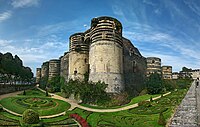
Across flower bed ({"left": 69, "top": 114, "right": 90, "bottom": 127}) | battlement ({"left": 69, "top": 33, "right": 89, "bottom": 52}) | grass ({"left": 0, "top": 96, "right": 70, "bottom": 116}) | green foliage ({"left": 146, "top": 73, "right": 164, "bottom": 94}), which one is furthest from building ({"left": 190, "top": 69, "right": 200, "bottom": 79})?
flower bed ({"left": 69, "top": 114, "right": 90, "bottom": 127})

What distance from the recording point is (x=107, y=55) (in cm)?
3344

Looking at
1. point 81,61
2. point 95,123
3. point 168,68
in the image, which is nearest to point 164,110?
point 95,123

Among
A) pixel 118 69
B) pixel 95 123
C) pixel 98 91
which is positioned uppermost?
pixel 118 69

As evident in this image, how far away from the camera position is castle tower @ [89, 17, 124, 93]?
1305 inches

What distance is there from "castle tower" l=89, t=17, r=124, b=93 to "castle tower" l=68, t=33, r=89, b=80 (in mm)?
6721

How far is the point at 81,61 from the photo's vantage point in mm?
41938

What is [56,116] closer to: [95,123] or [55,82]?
[95,123]

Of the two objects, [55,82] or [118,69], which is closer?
[118,69]

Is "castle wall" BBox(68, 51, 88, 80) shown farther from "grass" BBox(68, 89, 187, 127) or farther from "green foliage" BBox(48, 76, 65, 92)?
"grass" BBox(68, 89, 187, 127)

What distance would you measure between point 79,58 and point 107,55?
10.3m

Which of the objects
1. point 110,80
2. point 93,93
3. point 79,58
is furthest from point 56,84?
point 110,80

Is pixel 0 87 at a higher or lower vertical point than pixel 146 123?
higher

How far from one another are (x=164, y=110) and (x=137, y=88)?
19.3 m

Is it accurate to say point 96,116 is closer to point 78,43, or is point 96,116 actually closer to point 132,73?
point 132,73
